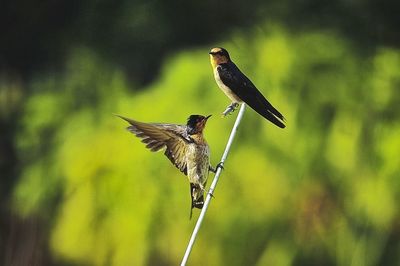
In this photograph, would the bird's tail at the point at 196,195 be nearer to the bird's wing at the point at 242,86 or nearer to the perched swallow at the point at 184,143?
the perched swallow at the point at 184,143

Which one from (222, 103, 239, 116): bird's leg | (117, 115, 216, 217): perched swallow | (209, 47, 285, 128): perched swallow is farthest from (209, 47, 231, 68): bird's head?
(117, 115, 216, 217): perched swallow

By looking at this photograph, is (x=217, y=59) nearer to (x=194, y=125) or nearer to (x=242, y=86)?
(x=242, y=86)

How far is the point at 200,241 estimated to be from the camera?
10.6 feet

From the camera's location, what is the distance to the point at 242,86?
9.41ft

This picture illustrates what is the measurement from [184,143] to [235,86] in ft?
1.11

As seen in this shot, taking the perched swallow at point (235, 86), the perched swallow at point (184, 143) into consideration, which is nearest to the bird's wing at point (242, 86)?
the perched swallow at point (235, 86)

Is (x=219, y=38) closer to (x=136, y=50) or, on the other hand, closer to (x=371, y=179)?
(x=136, y=50)

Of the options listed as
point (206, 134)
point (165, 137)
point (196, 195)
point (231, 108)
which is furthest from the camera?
point (206, 134)

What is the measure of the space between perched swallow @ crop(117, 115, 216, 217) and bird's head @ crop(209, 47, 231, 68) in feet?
1.24

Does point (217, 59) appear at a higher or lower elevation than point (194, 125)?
higher

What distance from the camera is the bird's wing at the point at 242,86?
2865 millimetres

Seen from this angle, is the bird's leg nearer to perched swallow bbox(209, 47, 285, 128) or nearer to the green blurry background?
perched swallow bbox(209, 47, 285, 128)

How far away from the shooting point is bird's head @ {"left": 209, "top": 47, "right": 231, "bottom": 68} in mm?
2969

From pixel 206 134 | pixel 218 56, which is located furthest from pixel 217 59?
pixel 206 134
